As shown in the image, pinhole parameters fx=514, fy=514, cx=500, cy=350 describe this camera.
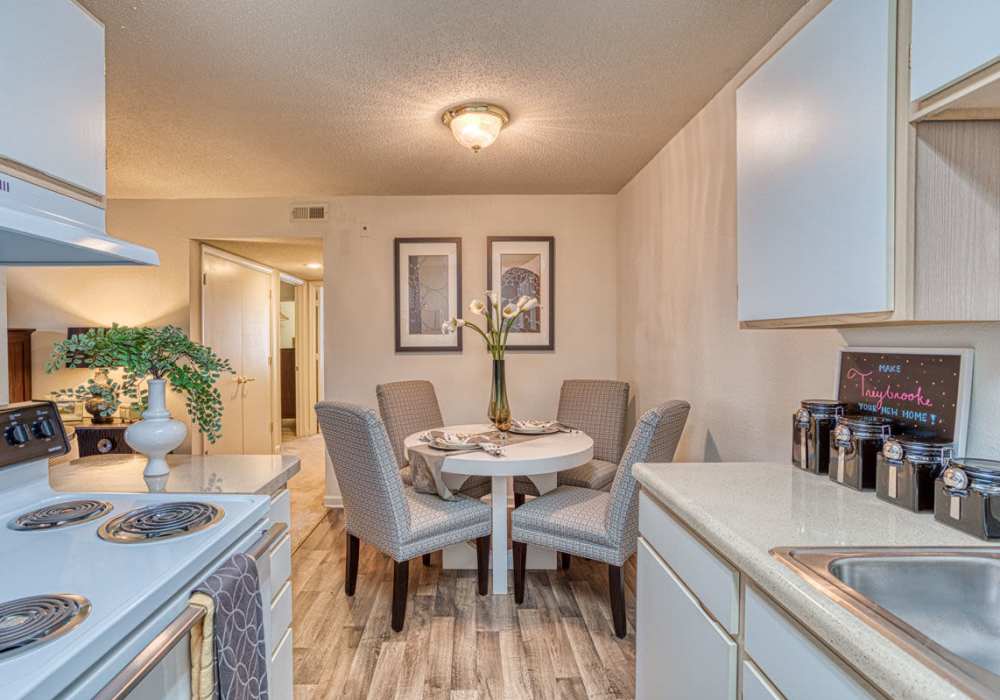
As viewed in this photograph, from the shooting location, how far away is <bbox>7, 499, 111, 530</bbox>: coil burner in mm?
1161

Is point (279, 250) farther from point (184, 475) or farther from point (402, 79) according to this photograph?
point (184, 475)

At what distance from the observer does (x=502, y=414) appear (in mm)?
2881

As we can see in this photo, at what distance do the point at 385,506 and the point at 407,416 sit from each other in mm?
1055

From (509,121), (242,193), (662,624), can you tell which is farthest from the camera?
(242,193)

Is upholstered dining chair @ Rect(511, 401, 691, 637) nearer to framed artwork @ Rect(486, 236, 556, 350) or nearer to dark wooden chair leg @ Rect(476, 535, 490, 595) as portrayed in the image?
dark wooden chair leg @ Rect(476, 535, 490, 595)

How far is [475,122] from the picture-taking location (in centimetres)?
238

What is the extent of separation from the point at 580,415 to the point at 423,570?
1.35m

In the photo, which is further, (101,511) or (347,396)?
(347,396)

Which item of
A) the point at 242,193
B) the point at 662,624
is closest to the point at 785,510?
the point at 662,624

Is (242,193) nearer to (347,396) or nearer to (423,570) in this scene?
(347,396)

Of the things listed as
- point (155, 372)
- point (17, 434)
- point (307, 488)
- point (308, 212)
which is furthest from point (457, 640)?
point (308, 212)

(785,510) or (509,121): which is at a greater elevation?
(509,121)

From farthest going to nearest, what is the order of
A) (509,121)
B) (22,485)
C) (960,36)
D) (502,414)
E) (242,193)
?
(242,193) < (502,414) < (509,121) < (22,485) < (960,36)

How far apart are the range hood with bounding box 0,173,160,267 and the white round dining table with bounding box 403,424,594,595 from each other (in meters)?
1.45
